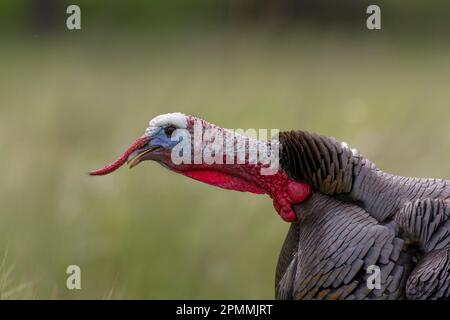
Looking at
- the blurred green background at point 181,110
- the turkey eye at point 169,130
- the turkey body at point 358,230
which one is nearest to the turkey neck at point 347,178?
the turkey body at point 358,230

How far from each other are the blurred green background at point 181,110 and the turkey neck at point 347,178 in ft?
3.53

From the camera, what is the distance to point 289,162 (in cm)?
332

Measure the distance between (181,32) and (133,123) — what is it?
5.47 meters

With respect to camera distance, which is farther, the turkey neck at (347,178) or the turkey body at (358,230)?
the turkey neck at (347,178)

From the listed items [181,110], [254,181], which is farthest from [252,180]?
[181,110]

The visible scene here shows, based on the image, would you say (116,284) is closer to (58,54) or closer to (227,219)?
(227,219)

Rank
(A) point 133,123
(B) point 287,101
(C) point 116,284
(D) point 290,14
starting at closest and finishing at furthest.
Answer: (C) point 116,284, (A) point 133,123, (B) point 287,101, (D) point 290,14

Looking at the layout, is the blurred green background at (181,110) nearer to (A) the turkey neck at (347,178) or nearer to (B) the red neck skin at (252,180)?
(B) the red neck skin at (252,180)

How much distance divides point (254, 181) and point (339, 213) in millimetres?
275

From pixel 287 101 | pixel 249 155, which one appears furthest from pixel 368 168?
pixel 287 101

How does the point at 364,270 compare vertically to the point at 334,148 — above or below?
below

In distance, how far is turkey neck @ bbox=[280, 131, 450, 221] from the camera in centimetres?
326

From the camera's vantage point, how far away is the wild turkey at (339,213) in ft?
10.3

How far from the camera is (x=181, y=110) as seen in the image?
6.41 meters
